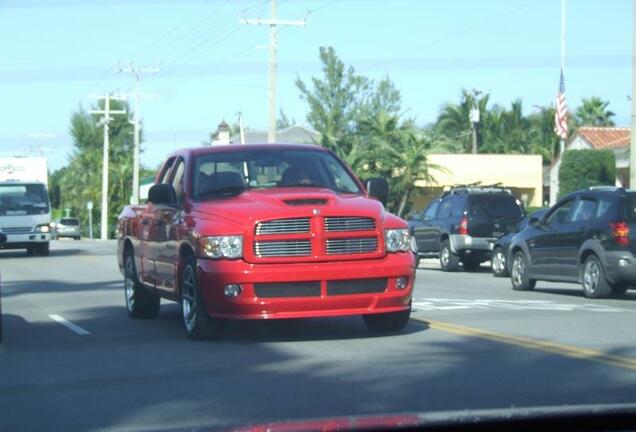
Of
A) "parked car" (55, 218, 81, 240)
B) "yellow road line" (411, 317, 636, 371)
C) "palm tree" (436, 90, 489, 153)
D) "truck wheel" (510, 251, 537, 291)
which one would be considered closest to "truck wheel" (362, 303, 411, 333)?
"yellow road line" (411, 317, 636, 371)

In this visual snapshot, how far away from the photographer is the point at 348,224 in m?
10.5

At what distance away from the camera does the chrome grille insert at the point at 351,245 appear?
34.3 ft

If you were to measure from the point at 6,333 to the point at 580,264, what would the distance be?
28.2ft

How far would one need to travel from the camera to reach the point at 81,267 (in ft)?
90.9

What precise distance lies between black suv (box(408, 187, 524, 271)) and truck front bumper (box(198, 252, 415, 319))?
14751 millimetres

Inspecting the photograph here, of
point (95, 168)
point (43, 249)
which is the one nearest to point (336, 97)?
point (95, 168)

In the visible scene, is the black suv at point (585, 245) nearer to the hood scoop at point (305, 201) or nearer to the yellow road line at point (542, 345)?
the yellow road line at point (542, 345)

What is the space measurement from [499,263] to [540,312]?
9565 millimetres

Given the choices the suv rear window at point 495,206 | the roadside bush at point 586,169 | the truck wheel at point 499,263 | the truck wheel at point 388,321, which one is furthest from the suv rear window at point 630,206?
the roadside bush at point 586,169

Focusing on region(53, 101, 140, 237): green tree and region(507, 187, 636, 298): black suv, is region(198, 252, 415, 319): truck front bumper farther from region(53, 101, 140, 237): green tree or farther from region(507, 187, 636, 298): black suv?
region(53, 101, 140, 237): green tree

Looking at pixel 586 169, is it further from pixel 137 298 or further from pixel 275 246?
pixel 275 246

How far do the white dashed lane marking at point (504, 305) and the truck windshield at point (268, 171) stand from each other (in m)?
2.88

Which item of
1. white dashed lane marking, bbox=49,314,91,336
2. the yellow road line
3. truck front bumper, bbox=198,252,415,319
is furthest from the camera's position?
white dashed lane marking, bbox=49,314,91,336

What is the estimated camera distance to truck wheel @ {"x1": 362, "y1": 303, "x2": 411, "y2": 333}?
11.3 metres
